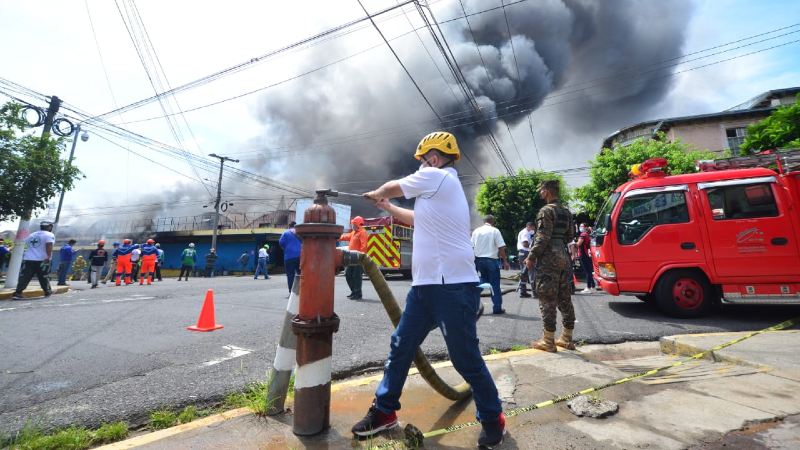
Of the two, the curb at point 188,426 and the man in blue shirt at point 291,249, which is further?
the man in blue shirt at point 291,249

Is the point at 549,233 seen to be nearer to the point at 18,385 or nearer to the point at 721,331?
the point at 721,331

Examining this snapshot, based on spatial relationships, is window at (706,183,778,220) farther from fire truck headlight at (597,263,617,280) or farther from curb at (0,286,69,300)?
curb at (0,286,69,300)

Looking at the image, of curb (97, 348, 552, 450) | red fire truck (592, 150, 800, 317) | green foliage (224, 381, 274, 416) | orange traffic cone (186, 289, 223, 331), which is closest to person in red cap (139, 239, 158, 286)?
orange traffic cone (186, 289, 223, 331)

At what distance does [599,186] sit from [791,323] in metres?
14.0

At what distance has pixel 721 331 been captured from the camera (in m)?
4.41

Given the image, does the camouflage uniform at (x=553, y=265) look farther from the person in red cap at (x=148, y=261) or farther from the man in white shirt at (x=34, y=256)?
the person in red cap at (x=148, y=261)

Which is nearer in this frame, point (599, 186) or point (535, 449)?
point (535, 449)

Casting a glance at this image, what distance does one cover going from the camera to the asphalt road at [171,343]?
92.3 inches

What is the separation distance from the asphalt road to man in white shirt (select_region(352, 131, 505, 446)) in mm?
1147

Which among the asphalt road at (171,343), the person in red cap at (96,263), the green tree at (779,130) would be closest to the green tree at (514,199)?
the green tree at (779,130)

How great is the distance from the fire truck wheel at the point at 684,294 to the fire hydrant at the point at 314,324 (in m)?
5.24

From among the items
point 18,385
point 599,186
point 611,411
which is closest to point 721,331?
point 611,411

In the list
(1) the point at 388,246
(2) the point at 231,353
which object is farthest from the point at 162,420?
(1) the point at 388,246

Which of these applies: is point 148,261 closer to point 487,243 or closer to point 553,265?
point 487,243
